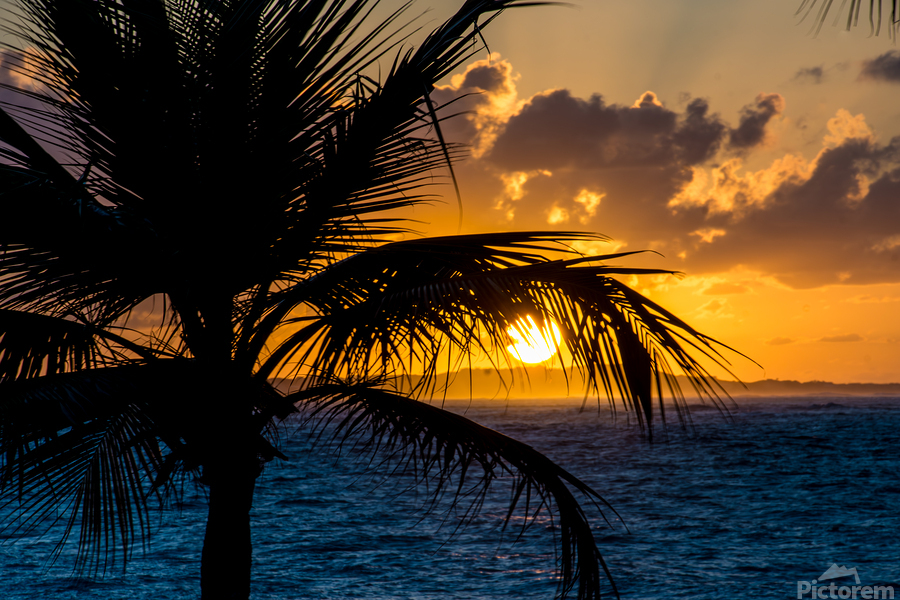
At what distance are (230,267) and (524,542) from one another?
25.0 m

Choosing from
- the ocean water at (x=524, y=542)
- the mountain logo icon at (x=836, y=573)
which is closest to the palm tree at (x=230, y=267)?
the ocean water at (x=524, y=542)

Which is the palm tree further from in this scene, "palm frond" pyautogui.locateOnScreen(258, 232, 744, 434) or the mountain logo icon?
the mountain logo icon

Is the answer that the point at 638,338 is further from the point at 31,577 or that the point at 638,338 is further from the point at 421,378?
the point at 31,577

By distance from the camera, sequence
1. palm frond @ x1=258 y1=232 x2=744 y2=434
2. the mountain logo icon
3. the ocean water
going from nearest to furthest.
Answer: palm frond @ x1=258 y1=232 x2=744 y2=434, the ocean water, the mountain logo icon

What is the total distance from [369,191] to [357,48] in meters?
0.97

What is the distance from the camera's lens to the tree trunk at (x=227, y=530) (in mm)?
4598

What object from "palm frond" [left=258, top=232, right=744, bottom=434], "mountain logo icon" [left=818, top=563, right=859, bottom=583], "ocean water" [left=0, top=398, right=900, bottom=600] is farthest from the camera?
"mountain logo icon" [left=818, top=563, right=859, bottom=583]

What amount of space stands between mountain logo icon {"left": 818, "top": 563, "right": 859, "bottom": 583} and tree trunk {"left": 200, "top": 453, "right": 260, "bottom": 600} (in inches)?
848

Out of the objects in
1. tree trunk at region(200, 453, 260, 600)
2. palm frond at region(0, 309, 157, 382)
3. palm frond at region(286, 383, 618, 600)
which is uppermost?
palm frond at region(0, 309, 157, 382)

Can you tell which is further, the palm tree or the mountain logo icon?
the mountain logo icon

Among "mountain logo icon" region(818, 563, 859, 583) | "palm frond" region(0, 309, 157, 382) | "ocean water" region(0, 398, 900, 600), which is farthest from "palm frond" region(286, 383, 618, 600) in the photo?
"mountain logo icon" region(818, 563, 859, 583)

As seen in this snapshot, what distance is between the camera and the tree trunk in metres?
4.60

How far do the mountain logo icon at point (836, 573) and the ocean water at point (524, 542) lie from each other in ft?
1.01

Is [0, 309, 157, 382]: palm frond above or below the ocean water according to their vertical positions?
above
